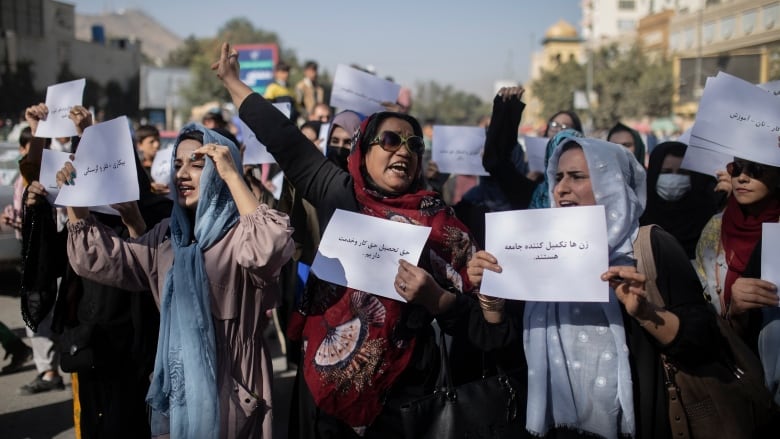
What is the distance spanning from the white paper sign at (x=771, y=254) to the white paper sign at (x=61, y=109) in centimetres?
306

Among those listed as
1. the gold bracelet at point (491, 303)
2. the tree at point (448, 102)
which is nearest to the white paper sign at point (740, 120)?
the gold bracelet at point (491, 303)

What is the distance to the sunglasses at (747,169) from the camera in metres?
3.03

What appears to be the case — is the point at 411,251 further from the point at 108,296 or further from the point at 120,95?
the point at 120,95

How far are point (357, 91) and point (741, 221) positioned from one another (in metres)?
3.07

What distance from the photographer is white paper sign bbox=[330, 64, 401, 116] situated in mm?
5359

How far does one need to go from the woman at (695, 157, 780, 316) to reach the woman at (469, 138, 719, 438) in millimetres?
695

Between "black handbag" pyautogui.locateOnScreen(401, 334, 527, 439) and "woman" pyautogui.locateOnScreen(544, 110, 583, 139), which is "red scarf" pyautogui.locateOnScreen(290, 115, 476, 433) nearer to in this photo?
"black handbag" pyautogui.locateOnScreen(401, 334, 527, 439)

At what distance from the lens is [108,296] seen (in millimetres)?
3143

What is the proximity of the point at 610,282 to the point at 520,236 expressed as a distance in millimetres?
311

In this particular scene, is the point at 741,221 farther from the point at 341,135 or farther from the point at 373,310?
the point at 341,135

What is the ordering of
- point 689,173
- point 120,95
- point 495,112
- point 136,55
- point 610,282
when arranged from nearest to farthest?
point 610,282, point 495,112, point 689,173, point 120,95, point 136,55

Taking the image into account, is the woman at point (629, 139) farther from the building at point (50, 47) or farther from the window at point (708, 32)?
the building at point (50, 47)

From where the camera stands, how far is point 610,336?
238cm

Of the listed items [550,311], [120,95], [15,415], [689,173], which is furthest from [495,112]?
[120,95]
